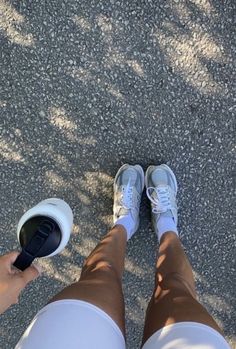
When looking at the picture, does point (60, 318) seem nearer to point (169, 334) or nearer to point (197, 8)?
point (169, 334)

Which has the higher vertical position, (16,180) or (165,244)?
(165,244)

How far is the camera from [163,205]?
2.23 m

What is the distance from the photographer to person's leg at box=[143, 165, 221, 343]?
157cm

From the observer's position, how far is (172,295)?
170cm

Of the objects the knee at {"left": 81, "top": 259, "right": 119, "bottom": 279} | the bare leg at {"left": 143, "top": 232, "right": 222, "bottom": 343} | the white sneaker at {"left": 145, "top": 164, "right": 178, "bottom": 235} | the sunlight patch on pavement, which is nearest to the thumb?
the knee at {"left": 81, "top": 259, "right": 119, "bottom": 279}

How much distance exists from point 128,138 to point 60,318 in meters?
1.03

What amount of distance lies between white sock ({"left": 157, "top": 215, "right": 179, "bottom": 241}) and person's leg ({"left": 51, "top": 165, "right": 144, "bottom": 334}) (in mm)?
142

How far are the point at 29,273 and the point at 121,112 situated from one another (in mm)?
948

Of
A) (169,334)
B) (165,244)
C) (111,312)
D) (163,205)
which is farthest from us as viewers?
(163,205)

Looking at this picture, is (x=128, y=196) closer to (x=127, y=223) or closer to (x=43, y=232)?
(x=127, y=223)

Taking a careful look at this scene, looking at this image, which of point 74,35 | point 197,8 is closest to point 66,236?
point 74,35

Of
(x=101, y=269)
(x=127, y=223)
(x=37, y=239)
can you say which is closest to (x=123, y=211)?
(x=127, y=223)

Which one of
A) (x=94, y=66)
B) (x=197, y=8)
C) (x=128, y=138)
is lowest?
(x=128, y=138)

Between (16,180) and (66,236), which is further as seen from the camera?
(16,180)
